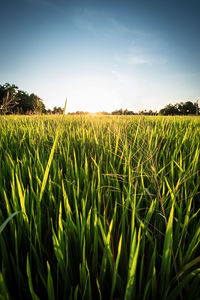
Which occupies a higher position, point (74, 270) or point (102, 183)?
point (102, 183)

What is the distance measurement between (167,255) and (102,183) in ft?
1.23

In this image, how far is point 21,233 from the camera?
415 mm

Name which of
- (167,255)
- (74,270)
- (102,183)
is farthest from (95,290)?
(102,183)

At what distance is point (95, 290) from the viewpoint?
36 centimetres

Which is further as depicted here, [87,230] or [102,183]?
[102,183]

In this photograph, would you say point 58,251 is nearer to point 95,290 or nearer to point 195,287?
point 95,290

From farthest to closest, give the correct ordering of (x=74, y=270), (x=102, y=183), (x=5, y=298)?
1. (x=102, y=183)
2. (x=74, y=270)
3. (x=5, y=298)

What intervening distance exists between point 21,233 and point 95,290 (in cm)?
24

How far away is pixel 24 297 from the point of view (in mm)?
341

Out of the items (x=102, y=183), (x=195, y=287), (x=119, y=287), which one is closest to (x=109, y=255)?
(x=119, y=287)

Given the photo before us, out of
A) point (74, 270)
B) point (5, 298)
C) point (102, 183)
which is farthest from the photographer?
point (102, 183)

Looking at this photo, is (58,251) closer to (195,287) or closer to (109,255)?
(109,255)

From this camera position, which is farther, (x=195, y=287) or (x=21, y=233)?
(x=21, y=233)

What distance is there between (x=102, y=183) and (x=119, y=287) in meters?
0.37
